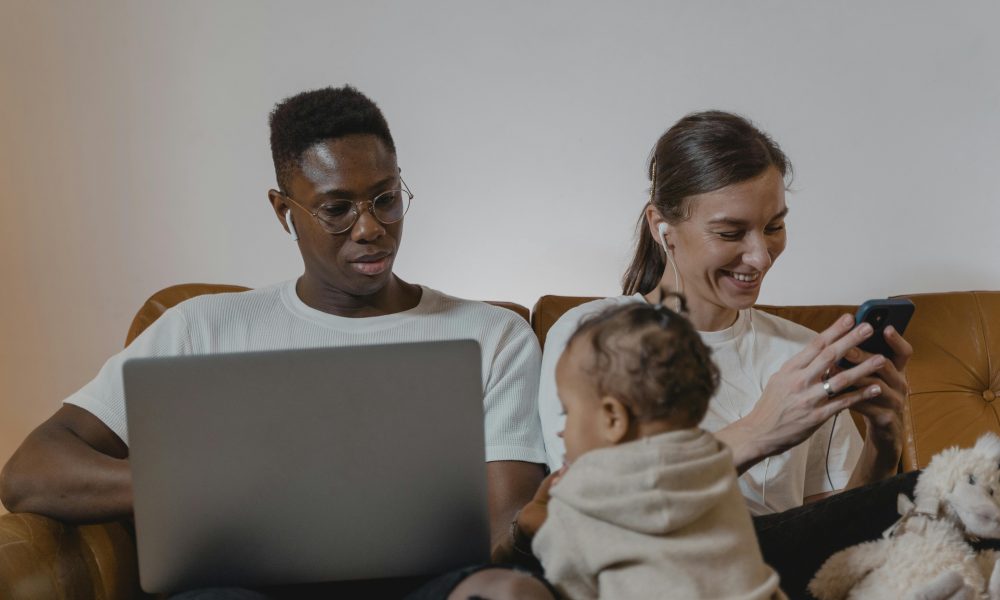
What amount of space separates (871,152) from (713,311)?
3.21ft

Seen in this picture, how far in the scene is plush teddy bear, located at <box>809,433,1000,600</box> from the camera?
1.40 meters

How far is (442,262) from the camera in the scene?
259 cm

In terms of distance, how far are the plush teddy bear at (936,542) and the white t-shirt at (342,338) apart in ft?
1.85

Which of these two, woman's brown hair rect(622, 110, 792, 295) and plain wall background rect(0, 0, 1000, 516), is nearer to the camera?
woman's brown hair rect(622, 110, 792, 295)

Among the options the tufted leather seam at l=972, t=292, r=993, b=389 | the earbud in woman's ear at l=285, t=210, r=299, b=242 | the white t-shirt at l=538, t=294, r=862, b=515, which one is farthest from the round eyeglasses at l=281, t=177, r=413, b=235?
the tufted leather seam at l=972, t=292, r=993, b=389

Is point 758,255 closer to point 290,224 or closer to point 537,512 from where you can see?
point 537,512

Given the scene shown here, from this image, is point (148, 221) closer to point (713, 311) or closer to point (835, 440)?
point (713, 311)

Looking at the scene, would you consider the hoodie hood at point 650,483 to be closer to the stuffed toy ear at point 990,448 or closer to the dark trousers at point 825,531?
the dark trousers at point 825,531

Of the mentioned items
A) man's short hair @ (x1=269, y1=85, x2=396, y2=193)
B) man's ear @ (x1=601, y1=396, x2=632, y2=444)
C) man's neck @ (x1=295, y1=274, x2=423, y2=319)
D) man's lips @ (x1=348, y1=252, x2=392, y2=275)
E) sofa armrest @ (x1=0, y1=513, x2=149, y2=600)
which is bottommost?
sofa armrest @ (x1=0, y1=513, x2=149, y2=600)

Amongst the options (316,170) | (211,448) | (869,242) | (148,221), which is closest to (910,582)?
(211,448)

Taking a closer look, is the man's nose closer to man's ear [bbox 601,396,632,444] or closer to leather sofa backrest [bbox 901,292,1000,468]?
man's ear [bbox 601,396,632,444]

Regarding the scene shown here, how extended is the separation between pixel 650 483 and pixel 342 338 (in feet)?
2.73

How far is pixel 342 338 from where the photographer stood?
179 cm

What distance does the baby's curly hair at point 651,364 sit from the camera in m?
1.14
